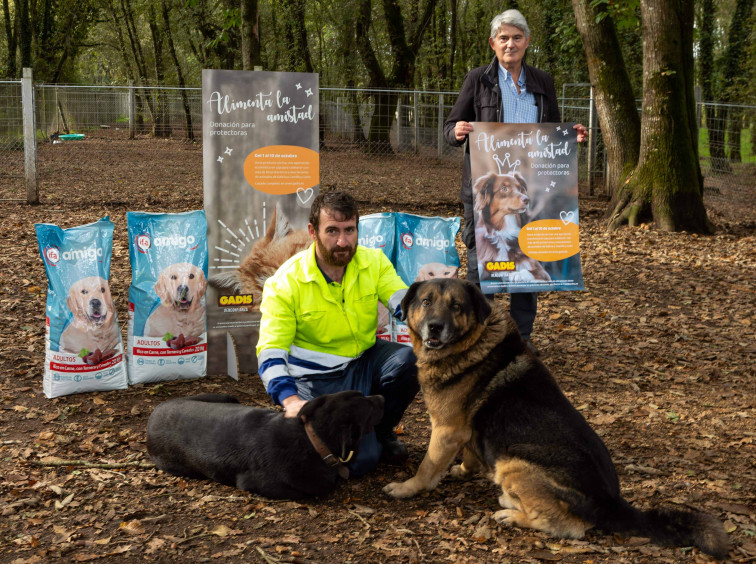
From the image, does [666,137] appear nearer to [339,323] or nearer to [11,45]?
[339,323]

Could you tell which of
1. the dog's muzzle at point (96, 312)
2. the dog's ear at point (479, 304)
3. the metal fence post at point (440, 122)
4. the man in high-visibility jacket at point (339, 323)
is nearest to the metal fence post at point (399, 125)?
the metal fence post at point (440, 122)

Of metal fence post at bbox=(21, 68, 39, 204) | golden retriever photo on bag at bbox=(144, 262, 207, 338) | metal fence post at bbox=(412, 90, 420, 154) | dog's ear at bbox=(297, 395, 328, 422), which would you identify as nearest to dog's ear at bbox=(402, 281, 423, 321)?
dog's ear at bbox=(297, 395, 328, 422)

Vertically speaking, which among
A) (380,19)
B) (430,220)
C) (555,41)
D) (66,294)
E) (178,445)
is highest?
(380,19)

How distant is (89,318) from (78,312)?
0.27 ft

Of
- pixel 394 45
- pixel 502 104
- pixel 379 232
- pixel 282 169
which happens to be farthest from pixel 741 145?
pixel 282 169

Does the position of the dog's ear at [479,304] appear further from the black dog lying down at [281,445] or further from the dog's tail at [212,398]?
the dog's tail at [212,398]

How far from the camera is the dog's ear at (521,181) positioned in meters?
5.56

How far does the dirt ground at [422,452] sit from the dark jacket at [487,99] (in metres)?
1.94

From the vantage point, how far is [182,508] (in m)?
3.59

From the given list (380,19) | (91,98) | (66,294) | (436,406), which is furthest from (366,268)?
(380,19)

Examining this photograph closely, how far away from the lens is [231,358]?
18.0 ft

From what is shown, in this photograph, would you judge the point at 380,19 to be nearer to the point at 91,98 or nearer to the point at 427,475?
the point at 91,98

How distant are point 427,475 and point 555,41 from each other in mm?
21437

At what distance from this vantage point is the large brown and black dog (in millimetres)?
3166
